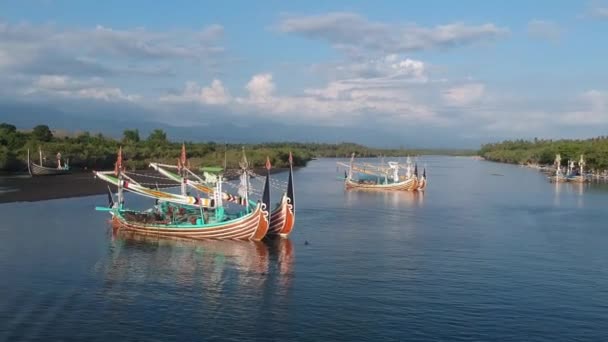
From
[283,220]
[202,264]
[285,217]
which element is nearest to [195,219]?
[283,220]

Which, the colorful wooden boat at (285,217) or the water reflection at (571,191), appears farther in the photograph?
the water reflection at (571,191)

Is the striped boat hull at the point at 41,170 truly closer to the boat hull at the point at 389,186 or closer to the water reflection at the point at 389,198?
the boat hull at the point at 389,186

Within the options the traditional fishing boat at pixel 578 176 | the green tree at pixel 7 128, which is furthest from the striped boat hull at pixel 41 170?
the traditional fishing boat at pixel 578 176

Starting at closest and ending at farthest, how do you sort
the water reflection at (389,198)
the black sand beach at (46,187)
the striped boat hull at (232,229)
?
the striped boat hull at (232,229)
the black sand beach at (46,187)
the water reflection at (389,198)

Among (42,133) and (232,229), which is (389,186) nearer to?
(232,229)

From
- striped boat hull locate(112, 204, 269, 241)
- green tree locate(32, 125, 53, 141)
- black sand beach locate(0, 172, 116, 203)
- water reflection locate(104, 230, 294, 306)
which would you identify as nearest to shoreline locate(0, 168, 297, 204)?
black sand beach locate(0, 172, 116, 203)

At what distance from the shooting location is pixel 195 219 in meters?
34.1

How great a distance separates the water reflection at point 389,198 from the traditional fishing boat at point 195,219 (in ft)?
69.5

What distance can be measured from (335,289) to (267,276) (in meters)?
3.29

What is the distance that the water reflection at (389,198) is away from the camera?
181 feet

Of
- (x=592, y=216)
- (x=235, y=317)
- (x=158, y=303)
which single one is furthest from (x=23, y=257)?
(x=592, y=216)

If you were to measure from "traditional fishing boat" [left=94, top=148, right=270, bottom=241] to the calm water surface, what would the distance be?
903 millimetres

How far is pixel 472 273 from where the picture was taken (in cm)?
2598

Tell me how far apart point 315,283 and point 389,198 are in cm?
3807
